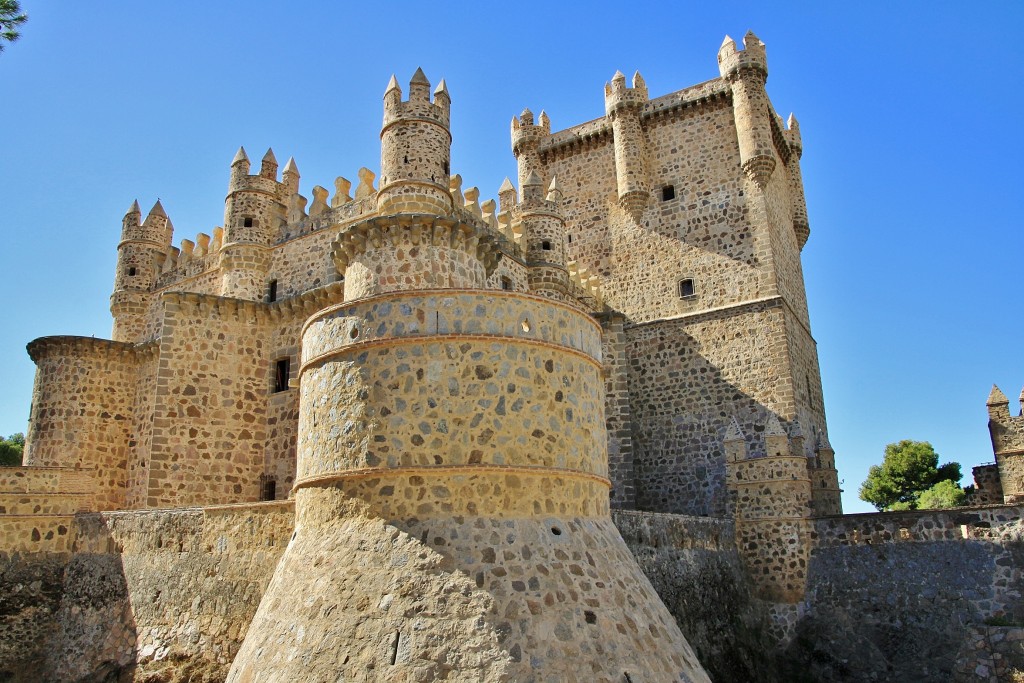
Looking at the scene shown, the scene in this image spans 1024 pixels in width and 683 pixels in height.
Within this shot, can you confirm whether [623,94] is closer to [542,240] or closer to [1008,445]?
[542,240]

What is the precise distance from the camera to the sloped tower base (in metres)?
6.14

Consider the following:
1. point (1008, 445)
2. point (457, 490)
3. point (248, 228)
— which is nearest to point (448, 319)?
point (457, 490)

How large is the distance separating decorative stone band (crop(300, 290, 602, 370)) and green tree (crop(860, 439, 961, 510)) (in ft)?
112

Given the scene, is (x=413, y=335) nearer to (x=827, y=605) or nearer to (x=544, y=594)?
(x=544, y=594)

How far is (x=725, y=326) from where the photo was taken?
20.5m

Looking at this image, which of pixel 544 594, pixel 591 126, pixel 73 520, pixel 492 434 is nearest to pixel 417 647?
pixel 544 594

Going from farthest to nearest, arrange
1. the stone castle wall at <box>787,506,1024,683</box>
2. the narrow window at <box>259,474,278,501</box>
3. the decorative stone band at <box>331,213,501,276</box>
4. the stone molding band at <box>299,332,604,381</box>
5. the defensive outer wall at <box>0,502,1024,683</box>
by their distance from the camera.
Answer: the narrow window at <box>259,474,278,501</box>, the stone castle wall at <box>787,506,1024,683</box>, the decorative stone band at <box>331,213,501,276</box>, the defensive outer wall at <box>0,502,1024,683</box>, the stone molding band at <box>299,332,604,381</box>

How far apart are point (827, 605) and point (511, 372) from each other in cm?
1123

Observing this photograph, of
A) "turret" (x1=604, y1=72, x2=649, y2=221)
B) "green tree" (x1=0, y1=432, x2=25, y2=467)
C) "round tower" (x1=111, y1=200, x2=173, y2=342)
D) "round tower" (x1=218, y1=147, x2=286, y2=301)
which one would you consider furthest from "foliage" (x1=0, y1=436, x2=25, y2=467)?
"turret" (x1=604, y1=72, x2=649, y2=221)

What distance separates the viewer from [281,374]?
51.8 feet

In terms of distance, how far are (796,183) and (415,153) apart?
14748mm

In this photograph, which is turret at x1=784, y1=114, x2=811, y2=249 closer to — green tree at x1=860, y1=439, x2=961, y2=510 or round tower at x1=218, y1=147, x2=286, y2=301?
round tower at x1=218, y1=147, x2=286, y2=301

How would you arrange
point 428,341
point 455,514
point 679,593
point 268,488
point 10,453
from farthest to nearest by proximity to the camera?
point 10,453 < point 268,488 < point 679,593 < point 428,341 < point 455,514

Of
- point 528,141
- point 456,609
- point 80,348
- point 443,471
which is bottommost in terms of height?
point 456,609
